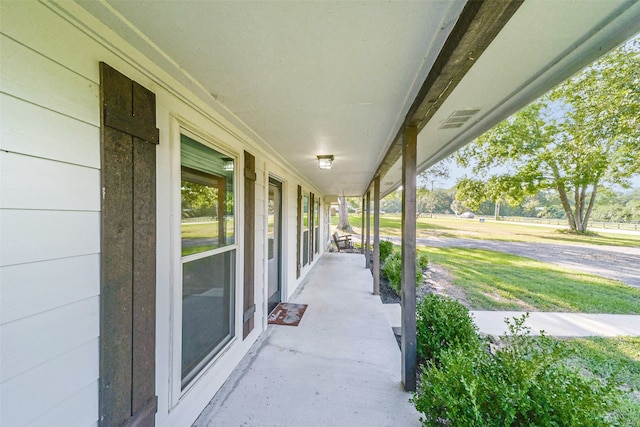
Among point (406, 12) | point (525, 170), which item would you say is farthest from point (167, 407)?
point (525, 170)

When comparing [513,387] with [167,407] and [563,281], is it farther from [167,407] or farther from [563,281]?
[563,281]

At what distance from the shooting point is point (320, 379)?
7.37ft

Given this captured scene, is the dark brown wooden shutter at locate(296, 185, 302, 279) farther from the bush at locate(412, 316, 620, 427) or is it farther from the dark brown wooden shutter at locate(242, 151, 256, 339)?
the bush at locate(412, 316, 620, 427)

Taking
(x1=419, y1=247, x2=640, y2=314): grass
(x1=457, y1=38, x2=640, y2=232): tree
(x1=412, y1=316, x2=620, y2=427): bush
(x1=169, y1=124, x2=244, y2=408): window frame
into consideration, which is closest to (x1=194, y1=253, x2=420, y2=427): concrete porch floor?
(x1=169, y1=124, x2=244, y2=408): window frame

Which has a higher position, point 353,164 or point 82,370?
point 353,164

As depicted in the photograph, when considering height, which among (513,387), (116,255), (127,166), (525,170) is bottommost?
(513,387)

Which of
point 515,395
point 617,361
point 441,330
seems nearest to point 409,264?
point 441,330

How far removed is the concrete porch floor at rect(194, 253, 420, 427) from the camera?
6.02ft

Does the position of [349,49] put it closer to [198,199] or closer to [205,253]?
[198,199]

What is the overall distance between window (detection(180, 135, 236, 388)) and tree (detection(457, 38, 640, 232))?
308cm

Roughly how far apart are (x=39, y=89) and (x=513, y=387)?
275cm

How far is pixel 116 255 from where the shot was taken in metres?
1.15

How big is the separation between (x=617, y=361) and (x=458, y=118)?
11.6 feet

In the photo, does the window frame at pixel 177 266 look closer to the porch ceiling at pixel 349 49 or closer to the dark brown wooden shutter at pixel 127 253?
the dark brown wooden shutter at pixel 127 253
